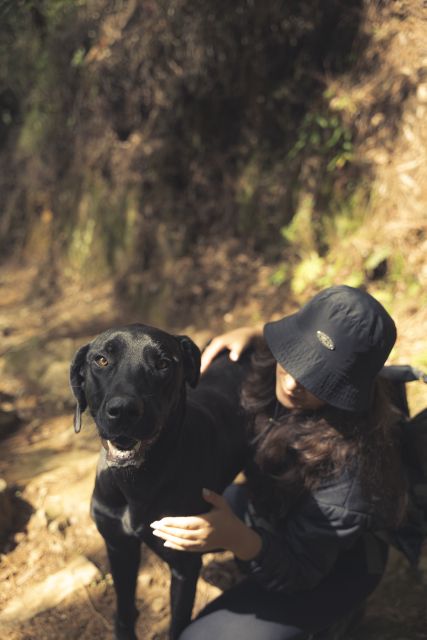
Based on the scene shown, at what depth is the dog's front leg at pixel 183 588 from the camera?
6.93ft

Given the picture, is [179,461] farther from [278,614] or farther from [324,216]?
[324,216]

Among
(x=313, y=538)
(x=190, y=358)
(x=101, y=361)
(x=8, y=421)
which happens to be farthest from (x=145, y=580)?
(x=8, y=421)

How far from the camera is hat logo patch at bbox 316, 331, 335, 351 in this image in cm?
195

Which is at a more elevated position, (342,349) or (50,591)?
Result: (342,349)

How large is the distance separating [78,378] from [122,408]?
1.41 feet

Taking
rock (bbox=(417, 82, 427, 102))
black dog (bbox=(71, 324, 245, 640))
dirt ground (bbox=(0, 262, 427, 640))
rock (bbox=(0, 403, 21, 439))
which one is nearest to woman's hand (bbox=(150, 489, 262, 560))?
black dog (bbox=(71, 324, 245, 640))

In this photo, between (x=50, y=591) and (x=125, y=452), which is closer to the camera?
(x=125, y=452)

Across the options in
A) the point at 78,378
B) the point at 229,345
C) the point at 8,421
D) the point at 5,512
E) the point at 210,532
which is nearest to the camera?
the point at 210,532

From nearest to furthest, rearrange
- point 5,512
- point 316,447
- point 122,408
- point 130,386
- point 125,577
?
point 122,408 → point 130,386 → point 316,447 → point 125,577 → point 5,512

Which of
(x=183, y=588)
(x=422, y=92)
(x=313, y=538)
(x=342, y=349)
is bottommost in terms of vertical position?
(x=183, y=588)

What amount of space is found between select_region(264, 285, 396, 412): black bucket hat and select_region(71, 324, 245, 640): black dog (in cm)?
42

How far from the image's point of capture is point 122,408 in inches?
65.6

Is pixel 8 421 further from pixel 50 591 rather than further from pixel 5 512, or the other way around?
pixel 50 591

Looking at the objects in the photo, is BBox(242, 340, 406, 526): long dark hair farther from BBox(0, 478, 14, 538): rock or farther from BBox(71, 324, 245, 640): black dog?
BBox(0, 478, 14, 538): rock
